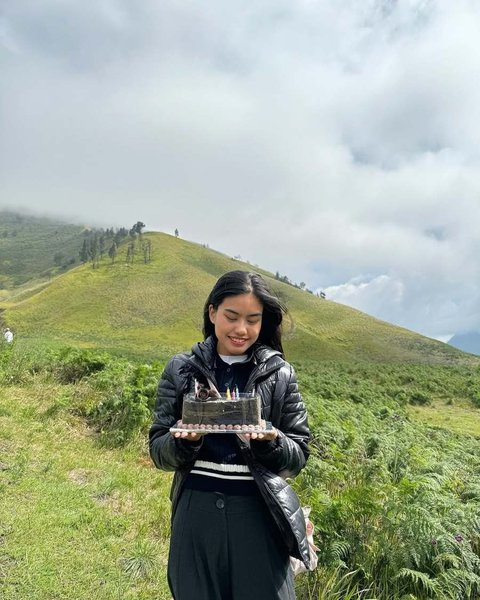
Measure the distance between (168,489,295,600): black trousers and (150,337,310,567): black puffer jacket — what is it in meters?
0.10

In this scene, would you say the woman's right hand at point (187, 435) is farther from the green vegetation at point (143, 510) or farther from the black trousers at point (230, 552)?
the green vegetation at point (143, 510)

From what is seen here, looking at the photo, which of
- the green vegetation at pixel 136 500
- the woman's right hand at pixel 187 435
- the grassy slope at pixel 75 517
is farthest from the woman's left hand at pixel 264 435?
the grassy slope at pixel 75 517

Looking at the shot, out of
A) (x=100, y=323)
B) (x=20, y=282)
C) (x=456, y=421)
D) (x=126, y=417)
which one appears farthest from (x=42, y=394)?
(x=20, y=282)

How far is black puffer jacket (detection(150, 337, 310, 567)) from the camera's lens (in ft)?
6.11

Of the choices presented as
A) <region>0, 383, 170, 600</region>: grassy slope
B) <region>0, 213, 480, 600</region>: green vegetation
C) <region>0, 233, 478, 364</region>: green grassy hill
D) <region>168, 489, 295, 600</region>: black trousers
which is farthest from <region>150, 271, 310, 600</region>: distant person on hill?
<region>0, 233, 478, 364</region>: green grassy hill

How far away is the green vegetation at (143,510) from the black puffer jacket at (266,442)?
1789 mm

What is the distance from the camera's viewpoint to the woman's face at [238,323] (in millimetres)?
2158

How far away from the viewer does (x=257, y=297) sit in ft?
7.30

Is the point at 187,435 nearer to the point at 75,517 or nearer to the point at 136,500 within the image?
the point at 75,517

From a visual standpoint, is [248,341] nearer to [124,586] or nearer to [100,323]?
[124,586]

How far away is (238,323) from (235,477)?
0.74 metres

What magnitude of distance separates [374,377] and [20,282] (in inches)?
7540

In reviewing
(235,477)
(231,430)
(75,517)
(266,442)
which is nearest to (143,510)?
(75,517)

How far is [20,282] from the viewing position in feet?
628
